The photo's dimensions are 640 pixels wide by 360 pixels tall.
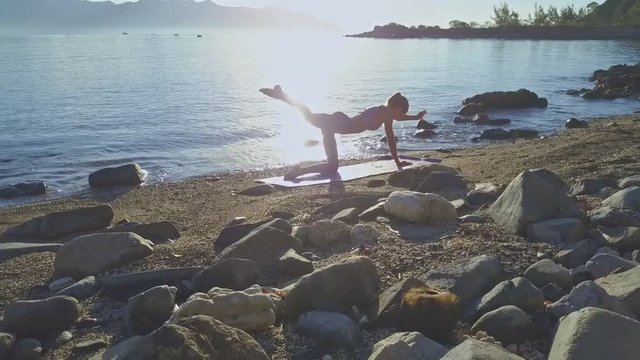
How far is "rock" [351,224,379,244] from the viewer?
5781 mm

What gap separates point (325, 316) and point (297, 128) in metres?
16.5

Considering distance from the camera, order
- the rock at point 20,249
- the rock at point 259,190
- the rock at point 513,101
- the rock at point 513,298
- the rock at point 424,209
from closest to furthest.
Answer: the rock at point 513,298, the rock at point 424,209, the rock at point 20,249, the rock at point 259,190, the rock at point 513,101

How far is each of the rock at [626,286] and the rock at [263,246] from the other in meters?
2.69

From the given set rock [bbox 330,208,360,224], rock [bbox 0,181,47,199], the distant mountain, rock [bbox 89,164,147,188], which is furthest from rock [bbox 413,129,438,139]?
the distant mountain

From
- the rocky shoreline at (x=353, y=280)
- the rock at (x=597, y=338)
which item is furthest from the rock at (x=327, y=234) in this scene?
the rock at (x=597, y=338)

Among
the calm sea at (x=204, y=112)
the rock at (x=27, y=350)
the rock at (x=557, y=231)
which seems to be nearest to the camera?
the rock at (x=27, y=350)

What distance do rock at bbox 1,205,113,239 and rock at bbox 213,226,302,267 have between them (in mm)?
3280

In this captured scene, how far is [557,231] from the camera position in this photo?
530 cm

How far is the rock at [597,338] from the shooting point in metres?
2.99

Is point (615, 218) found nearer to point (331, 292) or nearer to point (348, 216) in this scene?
point (348, 216)

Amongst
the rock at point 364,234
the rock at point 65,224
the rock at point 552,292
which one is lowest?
the rock at point 65,224

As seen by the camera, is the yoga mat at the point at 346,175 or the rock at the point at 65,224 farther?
the yoga mat at the point at 346,175

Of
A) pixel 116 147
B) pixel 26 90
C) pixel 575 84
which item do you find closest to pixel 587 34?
pixel 575 84

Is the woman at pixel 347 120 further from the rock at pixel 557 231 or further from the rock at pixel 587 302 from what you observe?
the rock at pixel 587 302
